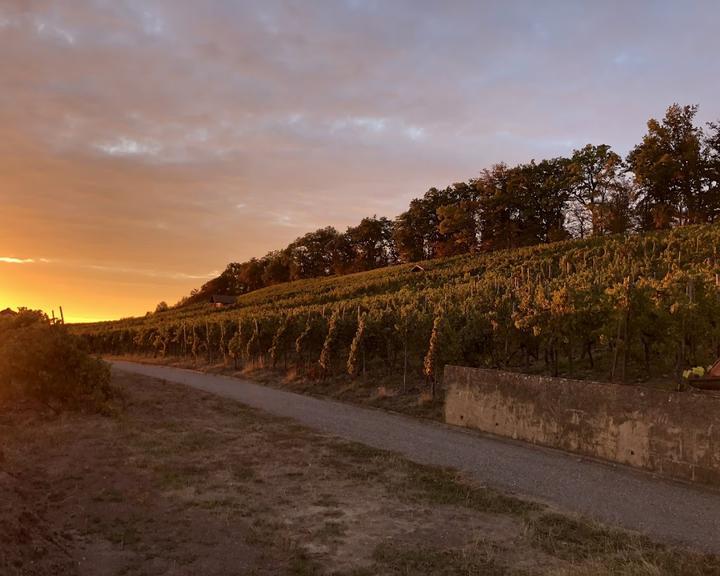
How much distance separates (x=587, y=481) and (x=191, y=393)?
17.2 meters

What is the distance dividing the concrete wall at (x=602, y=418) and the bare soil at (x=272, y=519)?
3.62 m

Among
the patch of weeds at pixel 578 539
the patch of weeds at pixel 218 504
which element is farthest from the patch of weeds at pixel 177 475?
the patch of weeds at pixel 578 539

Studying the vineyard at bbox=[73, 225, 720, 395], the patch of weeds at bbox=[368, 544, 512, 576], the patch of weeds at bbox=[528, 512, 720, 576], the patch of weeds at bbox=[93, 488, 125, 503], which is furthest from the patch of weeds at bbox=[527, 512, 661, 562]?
the vineyard at bbox=[73, 225, 720, 395]

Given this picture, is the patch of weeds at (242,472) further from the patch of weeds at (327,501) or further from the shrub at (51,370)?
the shrub at (51,370)

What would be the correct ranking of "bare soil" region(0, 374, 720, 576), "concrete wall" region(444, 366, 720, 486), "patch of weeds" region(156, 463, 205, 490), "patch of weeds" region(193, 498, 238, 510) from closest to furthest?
"bare soil" region(0, 374, 720, 576) → "patch of weeds" region(193, 498, 238, 510) → "patch of weeds" region(156, 463, 205, 490) → "concrete wall" region(444, 366, 720, 486)

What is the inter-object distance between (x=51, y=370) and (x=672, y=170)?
60622 mm

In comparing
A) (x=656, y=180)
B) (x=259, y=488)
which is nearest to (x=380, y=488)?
(x=259, y=488)

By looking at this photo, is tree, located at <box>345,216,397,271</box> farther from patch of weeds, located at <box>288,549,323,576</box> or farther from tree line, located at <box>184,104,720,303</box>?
patch of weeds, located at <box>288,549,323,576</box>

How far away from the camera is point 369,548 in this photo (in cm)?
693

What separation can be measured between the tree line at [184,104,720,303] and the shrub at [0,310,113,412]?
5815 centimetres

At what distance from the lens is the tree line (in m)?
→ 58.7

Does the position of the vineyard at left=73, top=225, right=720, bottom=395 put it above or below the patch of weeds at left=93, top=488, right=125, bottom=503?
above

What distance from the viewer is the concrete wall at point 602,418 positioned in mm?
10117

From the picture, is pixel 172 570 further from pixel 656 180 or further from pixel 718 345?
pixel 656 180
